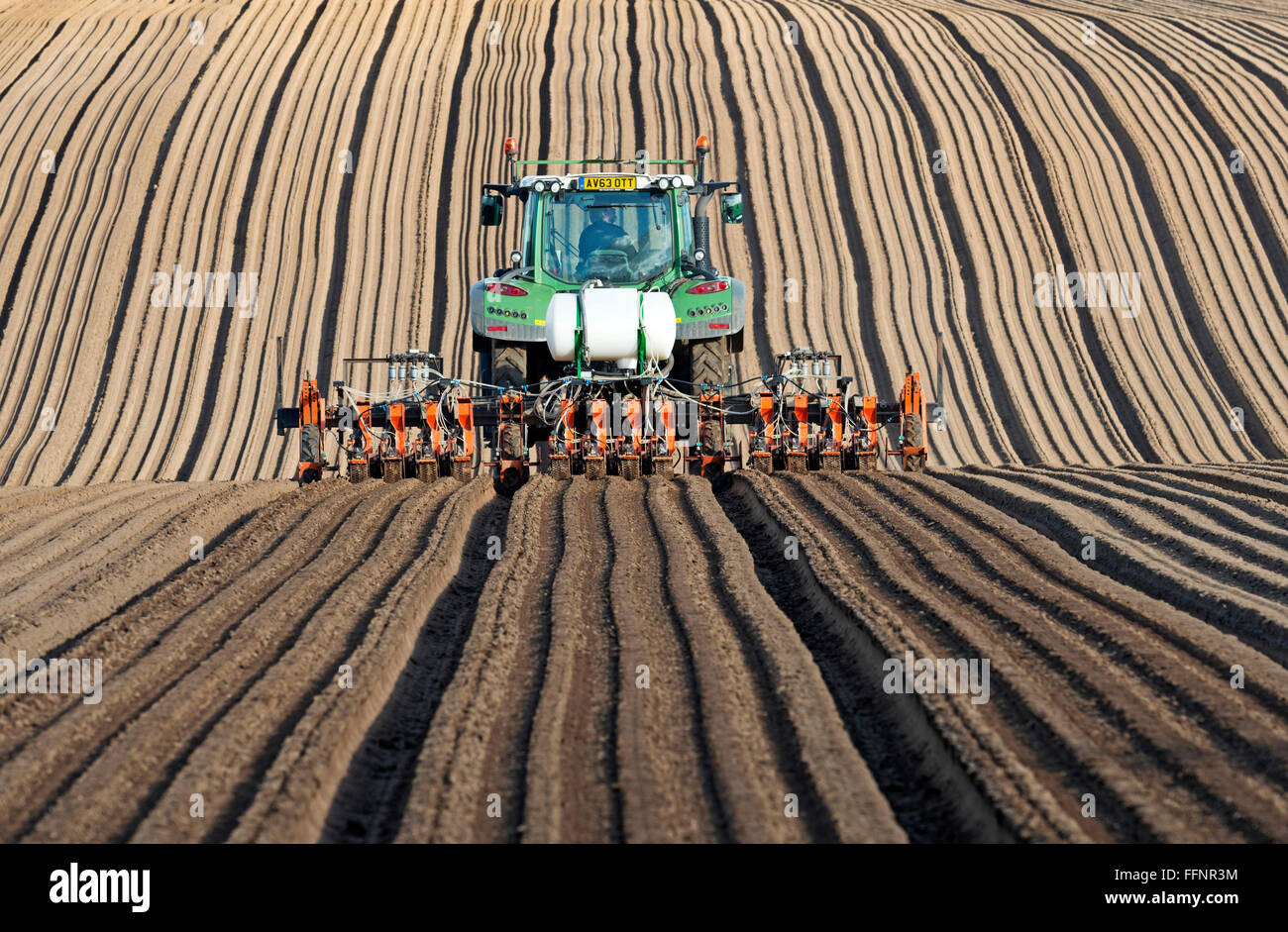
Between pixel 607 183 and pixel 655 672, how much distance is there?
6.18 meters

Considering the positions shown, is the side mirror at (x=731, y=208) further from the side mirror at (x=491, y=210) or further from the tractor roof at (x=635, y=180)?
the side mirror at (x=491, y=210)

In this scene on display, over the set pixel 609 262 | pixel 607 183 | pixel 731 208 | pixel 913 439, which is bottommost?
pixel 913 439

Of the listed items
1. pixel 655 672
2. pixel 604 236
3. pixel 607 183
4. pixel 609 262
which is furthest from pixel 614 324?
pixel 655 672

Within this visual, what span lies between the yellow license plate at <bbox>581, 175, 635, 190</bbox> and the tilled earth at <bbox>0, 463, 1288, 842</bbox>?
10.4ft

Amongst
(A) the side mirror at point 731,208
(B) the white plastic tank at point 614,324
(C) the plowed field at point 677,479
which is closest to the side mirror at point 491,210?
(B) the white plastic tank at point 614,324

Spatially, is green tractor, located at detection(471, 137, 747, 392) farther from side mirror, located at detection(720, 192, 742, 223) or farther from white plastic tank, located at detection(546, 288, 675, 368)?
white plastic tank, located at detection(546, 288, 675, 368)

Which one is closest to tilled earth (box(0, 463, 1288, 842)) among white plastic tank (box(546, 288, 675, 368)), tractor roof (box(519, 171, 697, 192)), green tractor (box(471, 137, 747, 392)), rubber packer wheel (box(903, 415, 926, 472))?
white plastic tank (box(546, 288, 675, 368))

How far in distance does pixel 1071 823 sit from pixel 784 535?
3.98m

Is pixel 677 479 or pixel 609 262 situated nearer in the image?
pixel 677 479

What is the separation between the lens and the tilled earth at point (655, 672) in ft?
12.2

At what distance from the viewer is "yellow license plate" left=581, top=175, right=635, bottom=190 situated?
33.7 feet

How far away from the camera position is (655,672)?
4.89 metres

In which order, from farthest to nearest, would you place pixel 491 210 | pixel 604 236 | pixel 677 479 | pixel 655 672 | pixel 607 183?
pixel 604 236
pixel 607 183
pixel 491 210
pixel 677 479
pixel 655 672

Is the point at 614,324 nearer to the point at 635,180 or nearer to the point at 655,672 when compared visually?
the point at 635,180
